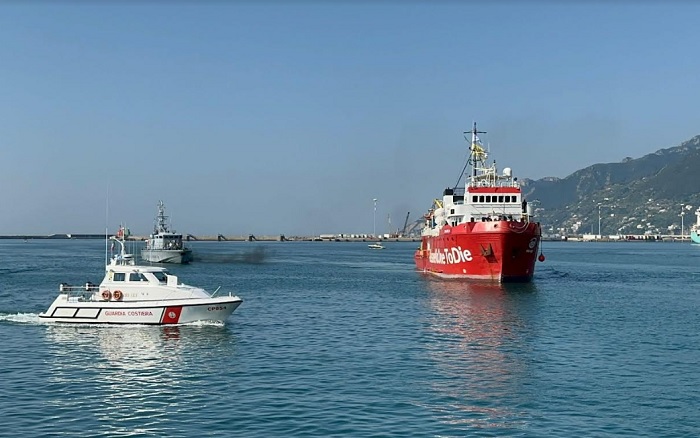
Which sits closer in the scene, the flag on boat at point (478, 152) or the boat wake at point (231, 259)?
the flag on boat at point (478, 152)

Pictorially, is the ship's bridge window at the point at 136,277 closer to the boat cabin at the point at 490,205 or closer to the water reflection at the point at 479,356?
the water reflection at the point at 479,356

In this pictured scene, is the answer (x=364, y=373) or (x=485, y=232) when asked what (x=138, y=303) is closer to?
(x=364, y=373)

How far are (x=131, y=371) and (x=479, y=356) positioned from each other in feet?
51.1

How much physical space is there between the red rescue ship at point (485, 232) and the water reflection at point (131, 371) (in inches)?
1349

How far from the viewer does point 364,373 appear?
28.6 m

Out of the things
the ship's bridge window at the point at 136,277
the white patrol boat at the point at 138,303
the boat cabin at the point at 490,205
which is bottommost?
the white patrol boat at the point at 138,303

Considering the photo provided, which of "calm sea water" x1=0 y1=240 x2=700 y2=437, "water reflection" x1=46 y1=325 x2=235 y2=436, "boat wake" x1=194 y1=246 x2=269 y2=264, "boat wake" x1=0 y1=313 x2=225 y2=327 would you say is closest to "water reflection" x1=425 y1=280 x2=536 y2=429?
"calm sea water" x1=0 y1=240 x2=700 y2=437

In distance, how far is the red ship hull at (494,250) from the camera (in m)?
66.1

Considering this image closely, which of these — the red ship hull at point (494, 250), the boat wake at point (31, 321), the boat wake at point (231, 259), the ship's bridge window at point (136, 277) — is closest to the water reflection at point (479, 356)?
the red ship hull at point (494, 250)

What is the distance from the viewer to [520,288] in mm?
67188

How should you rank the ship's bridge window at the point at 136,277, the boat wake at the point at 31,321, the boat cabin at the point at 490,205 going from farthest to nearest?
the boat cabin at the point at 490,205, the boat wake at the point at 31,321, the ship's bridge window at the point at 136,277

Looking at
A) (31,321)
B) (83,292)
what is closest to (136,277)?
(83,292)

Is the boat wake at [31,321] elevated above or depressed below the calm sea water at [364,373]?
above

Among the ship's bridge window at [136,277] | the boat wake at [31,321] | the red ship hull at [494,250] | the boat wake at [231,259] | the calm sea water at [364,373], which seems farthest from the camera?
the boat wake at [231,259]
